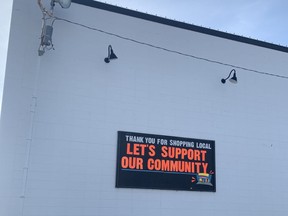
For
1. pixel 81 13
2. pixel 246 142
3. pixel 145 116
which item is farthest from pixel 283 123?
pixel 81 13

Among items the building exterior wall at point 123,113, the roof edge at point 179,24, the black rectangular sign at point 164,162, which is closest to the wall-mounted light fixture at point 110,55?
the building exterior wall at point 123,113

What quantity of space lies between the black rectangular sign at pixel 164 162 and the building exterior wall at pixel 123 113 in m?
0.16

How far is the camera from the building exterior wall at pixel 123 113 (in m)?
7.66

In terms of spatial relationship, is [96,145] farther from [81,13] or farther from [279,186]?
[279,186]

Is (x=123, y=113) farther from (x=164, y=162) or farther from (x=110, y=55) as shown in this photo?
(x=164, y=162)

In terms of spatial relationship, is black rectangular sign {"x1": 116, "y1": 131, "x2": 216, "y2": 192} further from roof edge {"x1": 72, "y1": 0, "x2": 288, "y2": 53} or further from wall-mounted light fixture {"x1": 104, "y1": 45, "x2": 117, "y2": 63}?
roof edge {"x1": 72, "y1": 0, "x2": 288, "y2": 53}

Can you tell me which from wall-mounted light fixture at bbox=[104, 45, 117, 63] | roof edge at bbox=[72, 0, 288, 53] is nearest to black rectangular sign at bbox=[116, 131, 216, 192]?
wall-mounted light fixture at bbox=[104, 45, 117, 63]

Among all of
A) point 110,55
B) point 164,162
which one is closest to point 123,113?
point 110,55

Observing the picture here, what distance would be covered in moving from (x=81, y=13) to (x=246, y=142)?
5.05m

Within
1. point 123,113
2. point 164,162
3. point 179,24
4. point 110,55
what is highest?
point 179,24

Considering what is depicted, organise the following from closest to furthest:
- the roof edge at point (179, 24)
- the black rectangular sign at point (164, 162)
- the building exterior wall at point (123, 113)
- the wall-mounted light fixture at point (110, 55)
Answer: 1. the building exterior wall at point (123, 113)
2. the black rectangular sign at point (164, 162)
3. the wall-mounted light fixture at point (110, 55)
4. the roof edge at point (179, 24)

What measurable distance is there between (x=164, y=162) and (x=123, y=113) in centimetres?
142

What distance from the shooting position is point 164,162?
875cm

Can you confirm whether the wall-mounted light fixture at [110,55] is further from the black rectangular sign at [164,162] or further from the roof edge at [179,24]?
the black rectangular sign at [164,162]
